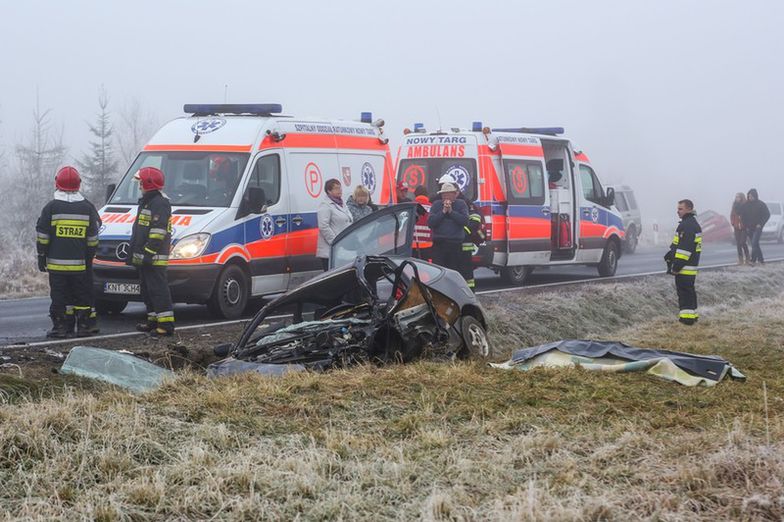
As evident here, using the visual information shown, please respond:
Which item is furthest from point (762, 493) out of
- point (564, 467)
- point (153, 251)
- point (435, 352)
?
point (153, 251)

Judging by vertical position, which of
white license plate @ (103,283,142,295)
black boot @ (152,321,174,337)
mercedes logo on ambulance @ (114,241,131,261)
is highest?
mercedes logo on ambulance @ (114,241,131,261)

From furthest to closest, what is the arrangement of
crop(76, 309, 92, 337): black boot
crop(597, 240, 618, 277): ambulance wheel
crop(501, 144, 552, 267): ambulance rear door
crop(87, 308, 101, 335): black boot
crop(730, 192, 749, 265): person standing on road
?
crop(730, 192, 749, 265): person standing on road, crop(597, 240, 618, 277): ambulance wheel, crop(501, 144, 552, 267): ambulance rear door, crop(87, 308, 101, 335): black boot, crop(76, 309, 92, 337): black boot

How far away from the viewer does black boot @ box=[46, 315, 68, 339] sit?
35.9 feet

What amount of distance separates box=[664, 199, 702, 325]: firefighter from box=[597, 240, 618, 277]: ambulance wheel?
7.06 m

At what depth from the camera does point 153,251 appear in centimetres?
1091

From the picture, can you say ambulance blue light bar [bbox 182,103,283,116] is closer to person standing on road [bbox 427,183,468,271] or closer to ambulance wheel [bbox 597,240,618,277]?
person standing on road [bbox 427,183,468,271]

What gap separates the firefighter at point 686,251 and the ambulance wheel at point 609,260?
278 inches

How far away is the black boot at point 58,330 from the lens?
10.9m

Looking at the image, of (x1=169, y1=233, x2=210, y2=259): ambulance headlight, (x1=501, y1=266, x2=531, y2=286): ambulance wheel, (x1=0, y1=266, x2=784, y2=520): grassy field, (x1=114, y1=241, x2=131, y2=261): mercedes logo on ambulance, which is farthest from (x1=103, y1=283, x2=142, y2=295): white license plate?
(x1=501, y1=266, x2=531, y2=286): ambulance wheel

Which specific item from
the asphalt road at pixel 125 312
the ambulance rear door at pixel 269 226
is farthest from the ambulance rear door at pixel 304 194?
the asphalt road at pixel 125 312

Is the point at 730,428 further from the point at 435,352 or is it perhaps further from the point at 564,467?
the point at 435,352

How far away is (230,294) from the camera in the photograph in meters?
12.9

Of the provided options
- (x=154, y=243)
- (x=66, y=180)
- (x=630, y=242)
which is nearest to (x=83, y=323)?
(x=154, y=243)

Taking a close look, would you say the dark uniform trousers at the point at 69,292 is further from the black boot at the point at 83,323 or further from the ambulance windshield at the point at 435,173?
the ambulance windshield at the point at 435,173
